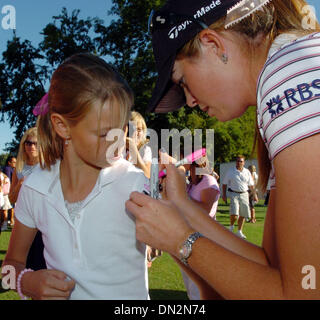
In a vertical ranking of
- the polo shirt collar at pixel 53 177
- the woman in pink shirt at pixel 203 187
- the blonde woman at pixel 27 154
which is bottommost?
the polo shirt collar at pixel 53 177

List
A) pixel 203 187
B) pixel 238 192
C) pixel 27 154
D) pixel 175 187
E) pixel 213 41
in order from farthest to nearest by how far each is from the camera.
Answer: pixel 238 192 < pixel 27 154 < pixel 203 187 < pixel 175 187 < pixel 213 41

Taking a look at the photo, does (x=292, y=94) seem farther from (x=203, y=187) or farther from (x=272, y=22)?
(x=203, y=187)

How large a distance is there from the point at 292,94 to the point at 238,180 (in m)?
9.88

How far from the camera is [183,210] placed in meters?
1.63

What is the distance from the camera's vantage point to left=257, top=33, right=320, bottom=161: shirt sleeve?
93cm

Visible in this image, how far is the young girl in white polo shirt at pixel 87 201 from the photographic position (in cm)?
165

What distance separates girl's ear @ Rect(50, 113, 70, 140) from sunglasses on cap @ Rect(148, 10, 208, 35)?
661 mm

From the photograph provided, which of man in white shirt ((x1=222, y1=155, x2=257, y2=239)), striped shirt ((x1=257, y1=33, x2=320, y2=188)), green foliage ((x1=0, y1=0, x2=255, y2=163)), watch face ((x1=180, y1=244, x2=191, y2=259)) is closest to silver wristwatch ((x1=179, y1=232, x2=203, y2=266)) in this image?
watch face ((x1=180, y1=244, x2=191, y2=259))

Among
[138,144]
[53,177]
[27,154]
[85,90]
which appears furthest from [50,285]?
[27,154]

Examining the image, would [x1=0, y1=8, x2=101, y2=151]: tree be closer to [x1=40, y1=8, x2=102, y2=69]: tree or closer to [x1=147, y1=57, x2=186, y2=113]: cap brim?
[x1=40, y1=8, x2=102, y2=69]: tree

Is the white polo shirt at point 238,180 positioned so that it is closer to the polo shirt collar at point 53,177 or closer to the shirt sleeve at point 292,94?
the polo shirt collar at point 53,177

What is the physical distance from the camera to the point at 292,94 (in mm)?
955

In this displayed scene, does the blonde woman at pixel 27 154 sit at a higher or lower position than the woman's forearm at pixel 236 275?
higher

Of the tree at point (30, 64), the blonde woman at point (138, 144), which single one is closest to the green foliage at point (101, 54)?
the tree at point (30, 64)
